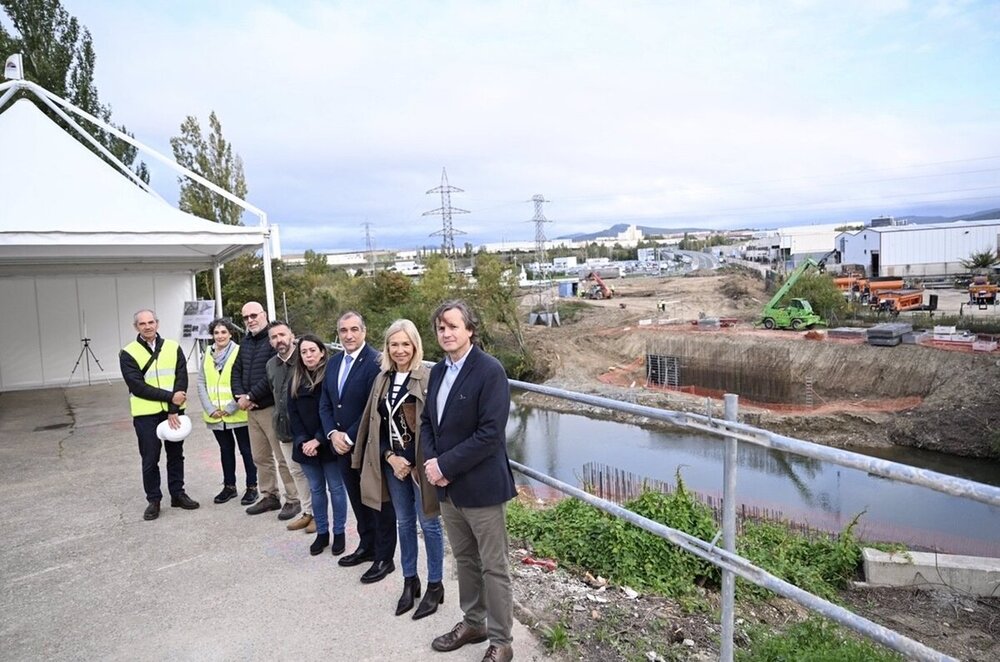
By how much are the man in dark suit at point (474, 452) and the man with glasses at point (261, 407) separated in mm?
2337

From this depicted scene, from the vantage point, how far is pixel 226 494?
212 inches

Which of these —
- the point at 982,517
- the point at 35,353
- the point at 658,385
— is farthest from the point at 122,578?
the point at 658,385

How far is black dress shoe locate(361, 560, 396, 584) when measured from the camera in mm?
3711

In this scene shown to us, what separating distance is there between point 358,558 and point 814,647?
8.56ft

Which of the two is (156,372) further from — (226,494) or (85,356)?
(85,356)

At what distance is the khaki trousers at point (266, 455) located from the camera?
4.89 metres

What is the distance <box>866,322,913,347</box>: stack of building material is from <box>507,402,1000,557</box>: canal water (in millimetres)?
6490

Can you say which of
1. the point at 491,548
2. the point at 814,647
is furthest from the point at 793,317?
the point at 491,548

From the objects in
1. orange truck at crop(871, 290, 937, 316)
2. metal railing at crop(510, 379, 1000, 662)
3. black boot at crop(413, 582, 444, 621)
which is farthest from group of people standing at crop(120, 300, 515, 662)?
orange truck at crop(871, 290, 937, 316)

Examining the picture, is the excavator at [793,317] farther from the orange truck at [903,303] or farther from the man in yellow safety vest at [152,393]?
the man in yellow safety vest at [152,393]

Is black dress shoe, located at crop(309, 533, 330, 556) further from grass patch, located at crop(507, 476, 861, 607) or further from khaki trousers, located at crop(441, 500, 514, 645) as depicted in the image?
khaki trousers, located at crop(441, 500, 514, 645)

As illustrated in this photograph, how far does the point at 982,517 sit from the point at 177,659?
1701 centimetres

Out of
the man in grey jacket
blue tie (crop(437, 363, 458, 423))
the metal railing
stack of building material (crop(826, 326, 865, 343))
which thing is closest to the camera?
the metal railing

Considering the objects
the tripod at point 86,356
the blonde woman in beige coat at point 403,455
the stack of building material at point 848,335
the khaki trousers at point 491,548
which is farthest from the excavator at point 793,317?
the khaki trousers at point 491,548
